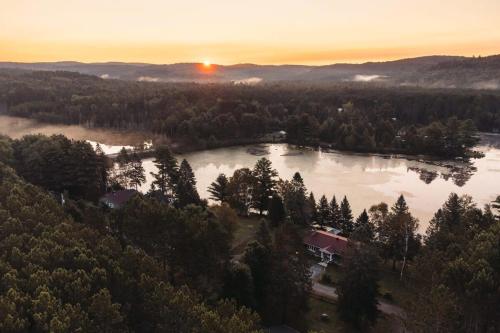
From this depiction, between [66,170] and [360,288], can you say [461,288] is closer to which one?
[360,288]

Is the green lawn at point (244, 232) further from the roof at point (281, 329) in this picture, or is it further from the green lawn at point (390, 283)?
the roof at point (281, 329)

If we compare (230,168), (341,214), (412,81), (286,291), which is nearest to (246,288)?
(286,291)

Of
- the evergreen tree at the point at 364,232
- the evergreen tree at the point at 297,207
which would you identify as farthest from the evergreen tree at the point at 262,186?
the evergreen tree at the point at 364,232

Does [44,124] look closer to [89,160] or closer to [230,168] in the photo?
[230,168]

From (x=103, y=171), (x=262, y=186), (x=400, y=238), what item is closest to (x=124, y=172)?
(x=103, y=171)

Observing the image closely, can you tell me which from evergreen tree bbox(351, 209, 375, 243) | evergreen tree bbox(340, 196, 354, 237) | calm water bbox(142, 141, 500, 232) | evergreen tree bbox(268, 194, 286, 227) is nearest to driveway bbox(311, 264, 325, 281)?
evergreen tree bbox(351, 209, 375, 243)

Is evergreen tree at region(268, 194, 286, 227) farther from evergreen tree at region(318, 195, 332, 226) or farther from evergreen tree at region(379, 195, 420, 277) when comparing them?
evergreen tree at region(379, 195, 420, 277)

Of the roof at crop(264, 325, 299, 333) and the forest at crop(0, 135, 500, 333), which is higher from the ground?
the forest at crop(0, 135, 500, 333)
